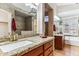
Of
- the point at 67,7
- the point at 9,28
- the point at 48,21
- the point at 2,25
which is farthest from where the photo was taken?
the point at 48,21

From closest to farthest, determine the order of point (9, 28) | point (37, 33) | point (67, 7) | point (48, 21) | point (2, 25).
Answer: point (2, 25)
point (9, 28)
point (67, 7)
point (37, 33)
point (48, 21)

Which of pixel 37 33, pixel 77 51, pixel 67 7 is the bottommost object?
pixel 77 51

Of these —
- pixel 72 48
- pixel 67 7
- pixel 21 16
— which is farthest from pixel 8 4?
pixel 72 48

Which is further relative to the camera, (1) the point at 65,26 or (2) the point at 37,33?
(2) the point at 37,33

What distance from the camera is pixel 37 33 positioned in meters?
2.09

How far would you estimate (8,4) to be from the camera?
1.28 meters

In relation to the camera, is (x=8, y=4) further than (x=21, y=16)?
No

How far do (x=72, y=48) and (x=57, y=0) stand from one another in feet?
2.91

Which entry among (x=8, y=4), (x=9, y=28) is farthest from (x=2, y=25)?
(x=8, y=4)

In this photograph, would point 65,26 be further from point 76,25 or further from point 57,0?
point 57,0

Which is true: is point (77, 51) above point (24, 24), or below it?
below

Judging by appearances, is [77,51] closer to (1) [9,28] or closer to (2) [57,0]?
(2) [57,0]

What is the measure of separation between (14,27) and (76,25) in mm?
1035

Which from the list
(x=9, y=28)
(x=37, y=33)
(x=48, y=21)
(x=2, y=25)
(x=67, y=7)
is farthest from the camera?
(x=48, y=21)
